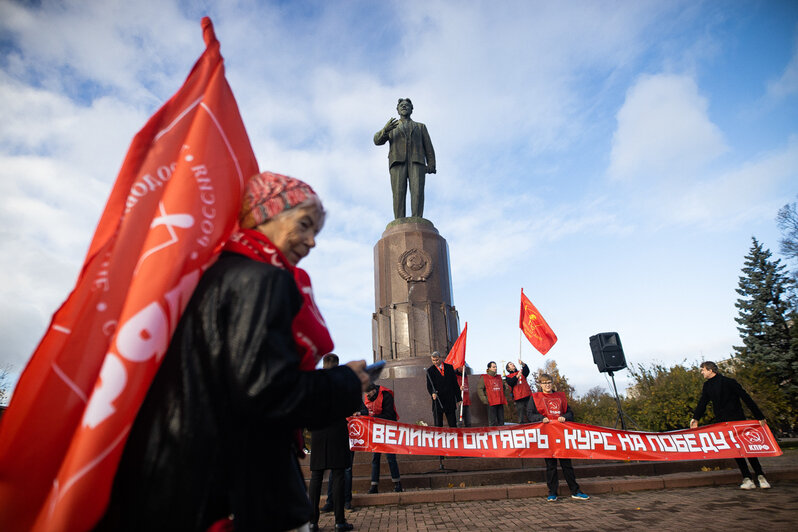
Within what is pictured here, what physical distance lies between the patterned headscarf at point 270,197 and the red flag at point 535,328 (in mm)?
9143

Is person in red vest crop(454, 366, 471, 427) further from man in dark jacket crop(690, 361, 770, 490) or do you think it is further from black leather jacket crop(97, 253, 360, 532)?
black leather jacket crop(97, 253, 360, 532)

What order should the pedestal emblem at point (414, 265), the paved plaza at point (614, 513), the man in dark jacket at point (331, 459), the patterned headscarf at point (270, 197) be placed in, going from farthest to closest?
the pedestal emblem at point (414, 265) → the man in dark jacket at point (331, 459) → the paved plaza at point (614, 513) → the patterned headscarf at point (270, 197)

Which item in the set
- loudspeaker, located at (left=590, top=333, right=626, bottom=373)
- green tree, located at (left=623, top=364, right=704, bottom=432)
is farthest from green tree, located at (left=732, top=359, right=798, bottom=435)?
loudspeaker, located at (left=590, top=333, right=626, bottom=373)

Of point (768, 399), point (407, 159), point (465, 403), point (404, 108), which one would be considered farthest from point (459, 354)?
→ point (768, 399)

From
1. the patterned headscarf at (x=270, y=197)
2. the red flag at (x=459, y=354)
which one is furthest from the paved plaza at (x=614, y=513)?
the patterned headscarf at (x=270, y=197)

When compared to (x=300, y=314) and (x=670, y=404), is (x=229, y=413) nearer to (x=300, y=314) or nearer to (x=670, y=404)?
(x=300, y=314)

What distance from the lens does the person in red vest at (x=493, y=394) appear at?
34.5 ft

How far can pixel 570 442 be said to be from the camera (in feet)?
25.3

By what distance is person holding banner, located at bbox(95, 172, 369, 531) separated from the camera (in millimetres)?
1156

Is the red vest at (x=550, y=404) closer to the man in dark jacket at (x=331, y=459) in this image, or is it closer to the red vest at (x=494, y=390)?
the red vest at (x=494, y=390)

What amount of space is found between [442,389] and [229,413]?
8.85 m

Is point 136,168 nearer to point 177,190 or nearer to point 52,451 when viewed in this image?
point 177,190

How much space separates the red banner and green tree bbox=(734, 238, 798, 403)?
2227cm

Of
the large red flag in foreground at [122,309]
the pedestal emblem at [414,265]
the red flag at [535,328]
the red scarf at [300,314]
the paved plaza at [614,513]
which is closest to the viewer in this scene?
the large red flag in foreground at [122,309]
